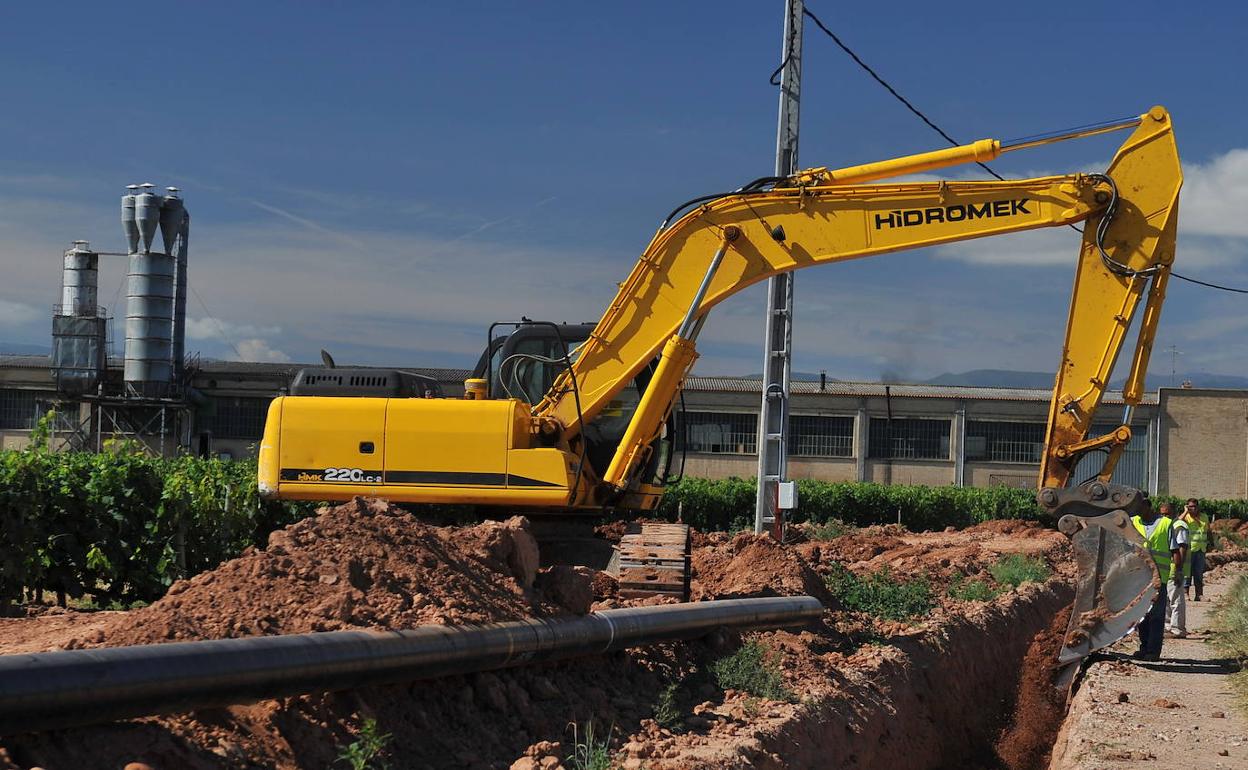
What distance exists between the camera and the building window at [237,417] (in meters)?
43.9

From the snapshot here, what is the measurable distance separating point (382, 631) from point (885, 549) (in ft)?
62.7

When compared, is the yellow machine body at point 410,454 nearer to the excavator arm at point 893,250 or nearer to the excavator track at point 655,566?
the excavator arm at point 893,250

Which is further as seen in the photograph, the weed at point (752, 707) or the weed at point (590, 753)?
the weed at point (752, 707)

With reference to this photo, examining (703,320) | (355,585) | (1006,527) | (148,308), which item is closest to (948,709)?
(703,320)

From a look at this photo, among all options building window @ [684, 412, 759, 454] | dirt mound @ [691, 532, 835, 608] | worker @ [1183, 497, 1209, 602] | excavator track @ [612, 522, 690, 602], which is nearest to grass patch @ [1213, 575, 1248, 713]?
worker @ [1183, 497, 1209, 602]

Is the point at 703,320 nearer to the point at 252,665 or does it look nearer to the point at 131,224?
the point at 252,665

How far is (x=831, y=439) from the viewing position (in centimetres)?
5038

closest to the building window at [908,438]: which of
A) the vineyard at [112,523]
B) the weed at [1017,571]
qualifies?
the weed at [1017,571]

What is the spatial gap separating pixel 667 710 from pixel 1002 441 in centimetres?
4548

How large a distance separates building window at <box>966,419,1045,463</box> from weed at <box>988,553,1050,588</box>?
101 feet

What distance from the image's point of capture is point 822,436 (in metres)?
50.3

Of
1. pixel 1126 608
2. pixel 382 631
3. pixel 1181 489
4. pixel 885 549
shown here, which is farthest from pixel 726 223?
pixel 1181 489

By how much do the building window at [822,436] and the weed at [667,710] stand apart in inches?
1657

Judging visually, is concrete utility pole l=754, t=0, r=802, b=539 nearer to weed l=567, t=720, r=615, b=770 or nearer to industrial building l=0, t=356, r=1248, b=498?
weed l=567, t=720, r=615, b=770
